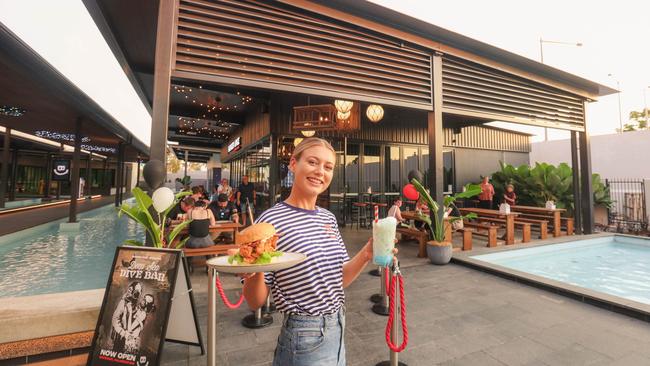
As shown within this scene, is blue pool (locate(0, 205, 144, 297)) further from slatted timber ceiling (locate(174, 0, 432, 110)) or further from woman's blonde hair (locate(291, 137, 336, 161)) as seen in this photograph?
woman's blonde hair (locate(291, 137, 336, 161))

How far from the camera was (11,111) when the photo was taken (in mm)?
7879

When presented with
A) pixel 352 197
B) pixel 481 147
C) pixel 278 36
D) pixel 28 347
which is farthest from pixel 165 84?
pixel 481 147

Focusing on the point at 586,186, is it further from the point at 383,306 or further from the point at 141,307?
the point at 141,307

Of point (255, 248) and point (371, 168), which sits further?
point (371, 168)

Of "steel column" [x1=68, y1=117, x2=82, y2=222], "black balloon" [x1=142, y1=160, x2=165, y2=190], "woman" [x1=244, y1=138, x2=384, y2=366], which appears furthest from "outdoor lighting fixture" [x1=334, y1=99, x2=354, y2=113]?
"steel column" [x1=68, y1=117, x2=82, y2=222]

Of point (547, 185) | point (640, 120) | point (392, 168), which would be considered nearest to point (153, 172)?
point (392, 168)

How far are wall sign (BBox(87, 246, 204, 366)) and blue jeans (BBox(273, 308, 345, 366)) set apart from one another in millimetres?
1323

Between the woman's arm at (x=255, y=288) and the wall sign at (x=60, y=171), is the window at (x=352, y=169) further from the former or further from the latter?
the wall sign at (x=60, y=171)

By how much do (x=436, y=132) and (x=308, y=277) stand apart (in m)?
4.98

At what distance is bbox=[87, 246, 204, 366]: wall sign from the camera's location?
191cm

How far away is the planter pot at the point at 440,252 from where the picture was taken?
4950mm

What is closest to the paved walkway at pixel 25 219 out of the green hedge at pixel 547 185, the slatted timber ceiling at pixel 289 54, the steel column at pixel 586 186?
the slatted timber ceiling at pixel 289 54

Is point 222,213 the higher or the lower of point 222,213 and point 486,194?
the lower

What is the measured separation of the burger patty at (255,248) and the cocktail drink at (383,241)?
49cm
